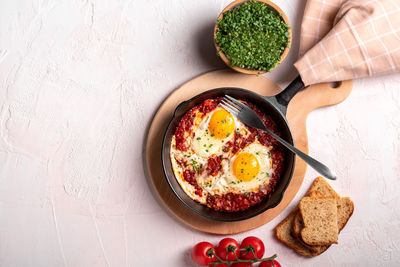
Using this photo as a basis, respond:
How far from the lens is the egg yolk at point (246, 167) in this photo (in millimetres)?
3221

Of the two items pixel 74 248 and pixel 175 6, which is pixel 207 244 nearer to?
pixel 74 248

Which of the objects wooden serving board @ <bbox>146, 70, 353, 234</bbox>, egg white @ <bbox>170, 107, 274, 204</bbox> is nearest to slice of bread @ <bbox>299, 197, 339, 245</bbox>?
wooden serving board @ <bbox>146, 70, 353, 234</bbox>

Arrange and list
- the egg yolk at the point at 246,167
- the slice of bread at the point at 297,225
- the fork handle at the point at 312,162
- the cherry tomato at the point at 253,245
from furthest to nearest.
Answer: the slice of bread at the point at 297,225 < the cherry tomato at the point at 253,245 < the egg yolk at the point at 246,167 < the fork handle at the point at 312,162

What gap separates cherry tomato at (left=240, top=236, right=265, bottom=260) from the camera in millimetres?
3432

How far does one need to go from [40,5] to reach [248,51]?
92.0 inches

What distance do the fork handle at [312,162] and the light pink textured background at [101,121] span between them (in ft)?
2.34

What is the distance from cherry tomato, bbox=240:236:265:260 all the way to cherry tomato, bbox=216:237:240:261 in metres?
0.08

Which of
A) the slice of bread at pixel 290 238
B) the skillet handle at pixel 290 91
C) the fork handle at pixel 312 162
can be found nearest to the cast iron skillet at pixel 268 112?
the skillet handle at pixel 290 91

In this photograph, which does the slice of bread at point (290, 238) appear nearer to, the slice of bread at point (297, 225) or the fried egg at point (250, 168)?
the slice of bread at point (297, 225)

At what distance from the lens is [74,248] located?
144 inches

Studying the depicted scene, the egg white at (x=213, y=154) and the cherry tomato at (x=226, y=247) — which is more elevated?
the egg white at (x=213, y=154)

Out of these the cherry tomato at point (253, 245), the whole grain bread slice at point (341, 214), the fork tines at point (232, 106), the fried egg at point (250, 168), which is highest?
the fork tines at point (232, 106)

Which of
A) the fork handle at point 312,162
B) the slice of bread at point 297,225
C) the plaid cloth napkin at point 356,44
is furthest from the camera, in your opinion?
the slice of bread at point 297,225

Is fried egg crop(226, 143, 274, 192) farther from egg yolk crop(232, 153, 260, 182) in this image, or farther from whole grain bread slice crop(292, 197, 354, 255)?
whole grain bread slice crop(292, 197, 354, 255)
